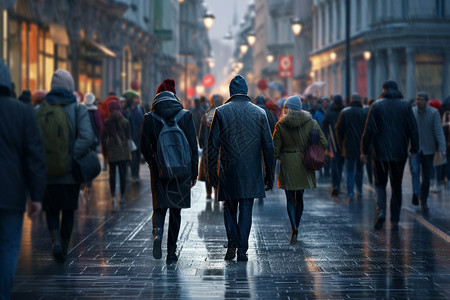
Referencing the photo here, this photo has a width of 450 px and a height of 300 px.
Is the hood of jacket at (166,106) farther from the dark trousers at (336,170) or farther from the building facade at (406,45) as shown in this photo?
the building facade at (406,45)

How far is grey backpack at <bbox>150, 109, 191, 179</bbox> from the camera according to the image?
8359 mm

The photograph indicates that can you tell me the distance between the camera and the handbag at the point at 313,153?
10.2 m

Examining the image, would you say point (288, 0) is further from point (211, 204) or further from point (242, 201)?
point (242, 201)

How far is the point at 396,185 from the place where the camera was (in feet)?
36.9

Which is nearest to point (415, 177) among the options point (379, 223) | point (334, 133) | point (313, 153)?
point (334, 133)

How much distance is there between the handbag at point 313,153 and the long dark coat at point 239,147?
1395 millimetres

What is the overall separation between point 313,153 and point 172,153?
237 centimetres

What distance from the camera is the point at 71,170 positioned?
26.9 ft

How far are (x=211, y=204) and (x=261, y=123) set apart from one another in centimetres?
587

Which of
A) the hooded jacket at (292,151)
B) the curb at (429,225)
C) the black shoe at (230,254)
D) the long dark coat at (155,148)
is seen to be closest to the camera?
the long dark coat at (155,148)

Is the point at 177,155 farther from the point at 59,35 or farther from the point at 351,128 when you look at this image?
the point at 59,35

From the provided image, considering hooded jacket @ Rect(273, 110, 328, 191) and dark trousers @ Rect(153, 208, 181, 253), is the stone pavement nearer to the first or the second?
dark trousers @ Rect(153, 208, 181, 253)

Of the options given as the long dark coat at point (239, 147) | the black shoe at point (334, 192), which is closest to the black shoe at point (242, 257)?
the long dark coat at point (239, 147)

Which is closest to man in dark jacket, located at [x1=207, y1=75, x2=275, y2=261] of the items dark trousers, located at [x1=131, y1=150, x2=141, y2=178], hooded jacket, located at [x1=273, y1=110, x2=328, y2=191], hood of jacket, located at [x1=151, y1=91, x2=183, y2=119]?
hood of jacket, located at [x1=151, y1=91, x2=183, y2=119]
